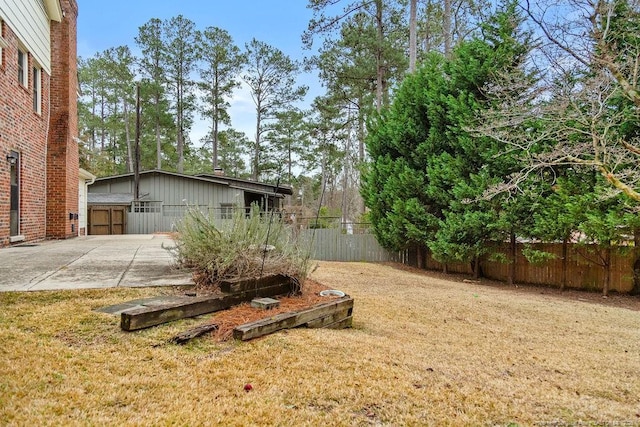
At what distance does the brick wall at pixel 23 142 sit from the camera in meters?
7.10

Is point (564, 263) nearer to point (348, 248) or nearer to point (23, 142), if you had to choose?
point (348, 248)

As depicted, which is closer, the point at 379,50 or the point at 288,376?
the point at 288,376

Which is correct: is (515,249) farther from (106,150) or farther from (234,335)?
(106,150)

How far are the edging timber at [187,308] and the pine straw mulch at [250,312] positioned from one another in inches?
2.9

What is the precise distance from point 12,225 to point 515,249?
37.5ft

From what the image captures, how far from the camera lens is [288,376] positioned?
7.68 feet

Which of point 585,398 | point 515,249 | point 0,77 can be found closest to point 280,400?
point 585,398

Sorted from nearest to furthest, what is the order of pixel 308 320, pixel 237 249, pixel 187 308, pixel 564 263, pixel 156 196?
pixel 187 308
pixel 308 320
pixel 237 249
pixel 564 263
pixel 156 196

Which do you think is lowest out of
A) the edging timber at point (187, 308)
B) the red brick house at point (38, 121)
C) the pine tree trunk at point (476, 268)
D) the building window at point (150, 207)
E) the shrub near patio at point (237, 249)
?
the pine tree trunk at point (476, 268)

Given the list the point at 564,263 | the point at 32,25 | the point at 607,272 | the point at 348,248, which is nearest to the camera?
the point at 32,25

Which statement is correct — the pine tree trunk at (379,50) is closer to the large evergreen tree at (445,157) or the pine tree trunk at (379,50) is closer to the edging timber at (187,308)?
the large evergreen tree at (445,157)

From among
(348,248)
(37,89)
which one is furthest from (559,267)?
(37,89)

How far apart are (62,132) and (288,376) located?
32.9 ft

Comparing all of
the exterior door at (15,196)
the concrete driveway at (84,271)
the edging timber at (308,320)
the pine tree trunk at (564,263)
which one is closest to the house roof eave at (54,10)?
the exterior door at (15,196)
